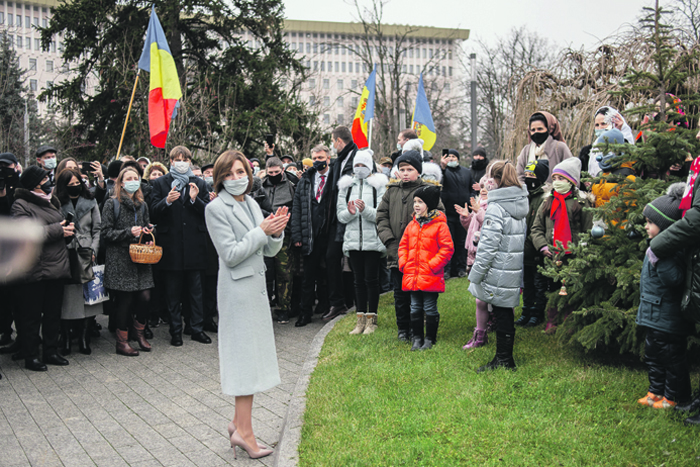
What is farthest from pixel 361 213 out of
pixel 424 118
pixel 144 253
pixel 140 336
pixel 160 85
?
pixel 424 118


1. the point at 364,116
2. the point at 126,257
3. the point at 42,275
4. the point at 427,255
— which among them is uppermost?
the point at 364,116

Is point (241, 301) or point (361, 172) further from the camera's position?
point (361, 172)

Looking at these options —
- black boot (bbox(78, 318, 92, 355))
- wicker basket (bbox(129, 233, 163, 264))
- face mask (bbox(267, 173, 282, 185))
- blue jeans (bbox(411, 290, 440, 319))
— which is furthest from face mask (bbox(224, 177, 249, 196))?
face mask (bbox(267, 173, 282, 185))

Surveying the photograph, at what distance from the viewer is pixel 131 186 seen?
24.9ft

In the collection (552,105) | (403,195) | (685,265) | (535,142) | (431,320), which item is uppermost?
(552,105)

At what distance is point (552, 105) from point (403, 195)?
4.95 metres

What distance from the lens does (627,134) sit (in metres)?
7.23

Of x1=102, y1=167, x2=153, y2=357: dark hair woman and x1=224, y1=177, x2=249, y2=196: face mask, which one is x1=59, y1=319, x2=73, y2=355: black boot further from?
x1=224, y1=177, x2=249, y2=196: face mask

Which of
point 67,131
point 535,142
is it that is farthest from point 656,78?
point 67,131

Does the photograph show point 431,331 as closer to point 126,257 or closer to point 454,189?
point 126,257

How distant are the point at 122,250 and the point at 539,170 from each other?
5.43m

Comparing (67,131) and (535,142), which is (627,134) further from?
(67,131)

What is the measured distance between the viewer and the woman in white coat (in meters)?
4.26

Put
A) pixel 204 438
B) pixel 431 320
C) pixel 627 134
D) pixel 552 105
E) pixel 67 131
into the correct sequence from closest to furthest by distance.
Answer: pixel 204 438 < pixel 431 320 < pixel 627 134 < pixel 552 105 < pixel 67 131
